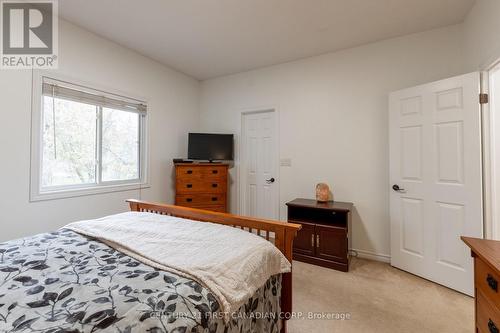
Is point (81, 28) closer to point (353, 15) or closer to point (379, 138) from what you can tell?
point (353, 15)

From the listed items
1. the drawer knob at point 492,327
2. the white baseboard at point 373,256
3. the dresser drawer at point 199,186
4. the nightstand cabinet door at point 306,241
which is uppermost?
the dresser drawer at point 199,186

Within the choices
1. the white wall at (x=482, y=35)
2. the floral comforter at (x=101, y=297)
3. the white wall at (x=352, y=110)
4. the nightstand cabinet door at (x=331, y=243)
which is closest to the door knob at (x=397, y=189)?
the white wall at (x=352, y=110)

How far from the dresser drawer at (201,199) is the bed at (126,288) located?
181 cm

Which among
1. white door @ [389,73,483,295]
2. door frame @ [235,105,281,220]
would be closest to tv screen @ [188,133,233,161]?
door frame @ [235,105,281,220]

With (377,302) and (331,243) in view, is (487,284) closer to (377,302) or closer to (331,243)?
(377,302)

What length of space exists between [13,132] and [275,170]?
2.97 meters

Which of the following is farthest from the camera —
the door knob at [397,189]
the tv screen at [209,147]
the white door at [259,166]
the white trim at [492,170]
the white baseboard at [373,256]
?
the tv screen at [209,147]

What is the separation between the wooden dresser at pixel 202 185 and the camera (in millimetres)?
3416

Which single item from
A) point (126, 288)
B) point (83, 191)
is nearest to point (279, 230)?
point (126, 288)

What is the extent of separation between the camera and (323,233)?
2.63m

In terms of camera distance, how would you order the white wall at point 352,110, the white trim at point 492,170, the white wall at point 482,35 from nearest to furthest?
1. the white wall at point 482,35
2. the white trim at point 492,170
3. the white wall at point 352,110

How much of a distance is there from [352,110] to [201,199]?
247cm

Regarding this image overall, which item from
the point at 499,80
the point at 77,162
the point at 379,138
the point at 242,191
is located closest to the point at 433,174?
the point at 379,138

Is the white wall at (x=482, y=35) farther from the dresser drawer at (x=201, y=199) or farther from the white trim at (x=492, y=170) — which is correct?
the dresser drawer at (x=201, y=199)
